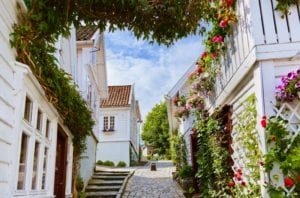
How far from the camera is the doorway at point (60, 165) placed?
737cm

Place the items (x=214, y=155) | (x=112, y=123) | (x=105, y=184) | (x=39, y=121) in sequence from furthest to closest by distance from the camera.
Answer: (x=112, y=123) → (x=105, y=184) → (x=214, y=155) → (x=39, y=121)

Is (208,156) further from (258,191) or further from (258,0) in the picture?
(258,0)

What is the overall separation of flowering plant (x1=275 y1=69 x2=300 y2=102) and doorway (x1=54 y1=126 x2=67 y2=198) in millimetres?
4739

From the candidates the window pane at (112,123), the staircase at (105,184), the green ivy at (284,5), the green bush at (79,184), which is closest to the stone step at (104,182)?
the staircase at (105,184)

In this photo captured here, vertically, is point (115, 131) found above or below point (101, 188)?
above

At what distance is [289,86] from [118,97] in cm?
1909

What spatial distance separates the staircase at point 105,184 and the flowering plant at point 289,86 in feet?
23.5

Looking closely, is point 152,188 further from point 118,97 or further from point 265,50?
point 118,97

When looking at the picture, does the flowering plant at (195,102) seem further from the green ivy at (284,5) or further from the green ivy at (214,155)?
the green ivy at (284,5)

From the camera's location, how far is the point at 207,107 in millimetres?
8719

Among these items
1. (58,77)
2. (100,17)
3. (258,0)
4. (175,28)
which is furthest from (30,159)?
(258,0)

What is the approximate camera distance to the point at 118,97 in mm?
22875

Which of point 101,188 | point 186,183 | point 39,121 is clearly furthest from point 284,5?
point 101,188

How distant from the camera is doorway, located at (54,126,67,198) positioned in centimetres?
737
